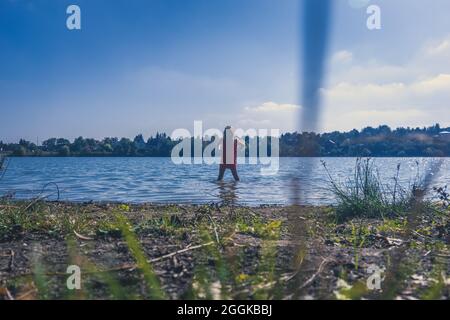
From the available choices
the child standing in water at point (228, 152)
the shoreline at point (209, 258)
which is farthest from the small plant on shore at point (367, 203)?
Answer: the child standing in water at point (228, 152)

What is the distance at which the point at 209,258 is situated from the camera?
3057mm

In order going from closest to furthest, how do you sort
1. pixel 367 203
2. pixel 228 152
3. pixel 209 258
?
pixel 209 258
pixel 367 203
pixel 228 152

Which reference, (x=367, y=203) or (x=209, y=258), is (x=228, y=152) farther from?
(x=209, y=258)

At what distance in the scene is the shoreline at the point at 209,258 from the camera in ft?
8.11

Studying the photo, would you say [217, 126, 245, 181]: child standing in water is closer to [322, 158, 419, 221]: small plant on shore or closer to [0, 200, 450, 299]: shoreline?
[322, 158, 419, 221]: small plant on shore

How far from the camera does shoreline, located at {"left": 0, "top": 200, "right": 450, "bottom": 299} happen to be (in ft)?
8.11

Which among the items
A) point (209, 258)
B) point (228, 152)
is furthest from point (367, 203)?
point (228, 152)

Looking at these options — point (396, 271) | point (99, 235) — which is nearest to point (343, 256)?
point (396, 271)

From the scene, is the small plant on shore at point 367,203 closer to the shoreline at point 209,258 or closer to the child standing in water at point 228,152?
the shoreline at point 209,258

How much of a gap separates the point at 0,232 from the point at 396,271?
148 inches

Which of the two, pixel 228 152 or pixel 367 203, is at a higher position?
pixel 228 152

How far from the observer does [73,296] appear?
2404 millimetres

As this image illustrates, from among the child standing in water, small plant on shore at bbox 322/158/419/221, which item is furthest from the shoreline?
the child standing in water
